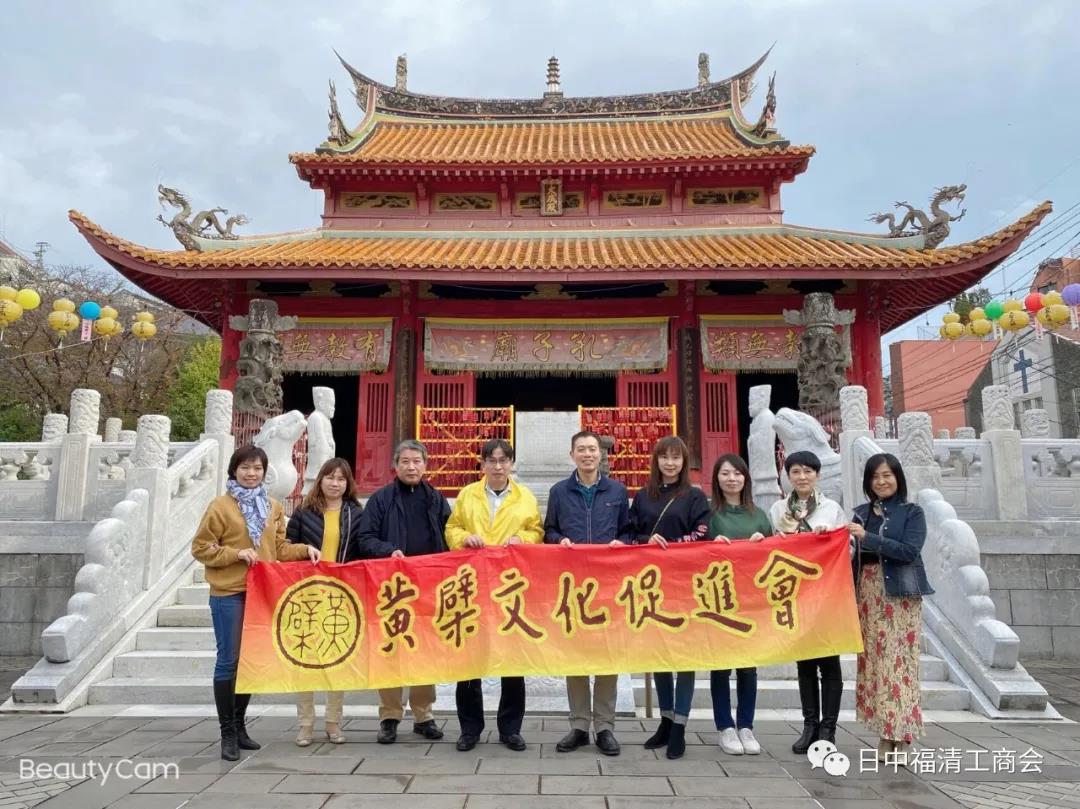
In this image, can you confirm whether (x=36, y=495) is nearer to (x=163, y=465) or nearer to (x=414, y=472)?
(x=163, y=465)

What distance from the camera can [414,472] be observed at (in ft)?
13.7

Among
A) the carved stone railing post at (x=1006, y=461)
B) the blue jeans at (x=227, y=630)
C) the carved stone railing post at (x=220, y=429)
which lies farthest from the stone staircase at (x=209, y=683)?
the carved stone railing post at (x=1006, y=461)

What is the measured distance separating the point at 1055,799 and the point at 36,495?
891cm

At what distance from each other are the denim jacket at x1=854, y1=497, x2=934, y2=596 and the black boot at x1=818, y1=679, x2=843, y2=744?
606 millimetres

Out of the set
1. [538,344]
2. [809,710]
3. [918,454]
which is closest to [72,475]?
[538,344]

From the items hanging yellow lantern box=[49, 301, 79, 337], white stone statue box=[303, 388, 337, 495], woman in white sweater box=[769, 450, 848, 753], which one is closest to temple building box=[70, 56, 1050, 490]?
hanging yellow lantern box=[49, 301, 79, 337]

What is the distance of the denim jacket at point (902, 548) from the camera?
377 cm

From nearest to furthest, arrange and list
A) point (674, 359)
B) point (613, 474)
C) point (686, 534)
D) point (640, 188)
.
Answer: point (686, 534)
point (613, 474)
point (674, 359)
point (640, 188)

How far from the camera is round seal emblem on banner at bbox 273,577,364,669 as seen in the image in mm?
4141

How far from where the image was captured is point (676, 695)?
3.95m

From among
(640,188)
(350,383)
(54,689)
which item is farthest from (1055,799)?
(350,383)

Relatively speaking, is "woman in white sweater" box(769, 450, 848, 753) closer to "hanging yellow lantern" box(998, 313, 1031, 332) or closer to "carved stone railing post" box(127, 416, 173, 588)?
"carved stone railing post" box(127, 416, 173, 588)

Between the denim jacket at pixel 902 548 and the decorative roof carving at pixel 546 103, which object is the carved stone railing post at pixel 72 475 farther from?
the decorative roof carving at pixel 546 103

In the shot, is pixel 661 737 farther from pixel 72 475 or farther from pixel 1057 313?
pixel 1057 313
